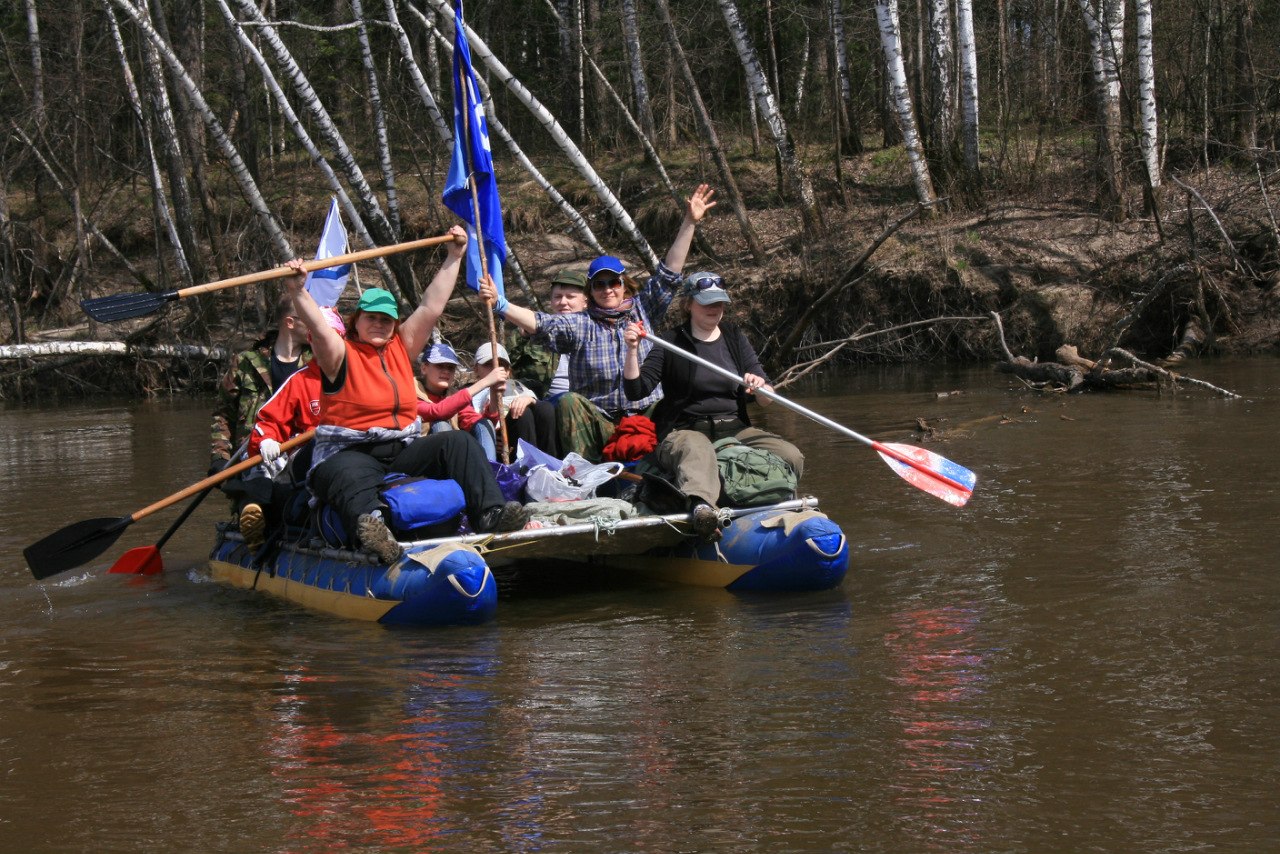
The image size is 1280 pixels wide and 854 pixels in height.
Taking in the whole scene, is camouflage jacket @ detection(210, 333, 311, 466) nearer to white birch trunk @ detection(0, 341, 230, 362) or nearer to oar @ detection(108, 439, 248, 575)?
oar @ detection(108, 439, 248, 575)

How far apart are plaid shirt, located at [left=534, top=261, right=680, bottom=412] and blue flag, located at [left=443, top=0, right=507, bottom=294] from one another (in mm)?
375

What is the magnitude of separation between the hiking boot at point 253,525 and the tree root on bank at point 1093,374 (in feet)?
29.0

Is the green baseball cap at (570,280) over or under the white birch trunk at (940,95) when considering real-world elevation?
under

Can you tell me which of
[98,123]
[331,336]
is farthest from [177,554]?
[98,123]

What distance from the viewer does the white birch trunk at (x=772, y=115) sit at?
17.6 metres

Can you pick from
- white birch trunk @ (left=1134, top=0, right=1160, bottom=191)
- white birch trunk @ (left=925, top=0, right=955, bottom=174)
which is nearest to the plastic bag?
white birch trunk @ (left=1134, top=0, right=1160, bottom=191)

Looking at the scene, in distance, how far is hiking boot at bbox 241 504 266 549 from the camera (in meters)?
7.18

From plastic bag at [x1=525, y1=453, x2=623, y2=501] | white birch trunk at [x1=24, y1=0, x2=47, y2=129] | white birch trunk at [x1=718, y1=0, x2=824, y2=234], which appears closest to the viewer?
plastic bag at [x1=525, y1=453, x2=623, y2=501]

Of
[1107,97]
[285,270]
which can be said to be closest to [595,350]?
[285,270]

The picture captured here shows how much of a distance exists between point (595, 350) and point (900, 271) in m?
11.4

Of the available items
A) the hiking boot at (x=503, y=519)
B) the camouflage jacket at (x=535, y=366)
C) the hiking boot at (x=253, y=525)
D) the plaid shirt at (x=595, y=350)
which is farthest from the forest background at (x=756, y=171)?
the hiking boot at (x=503, y=519)

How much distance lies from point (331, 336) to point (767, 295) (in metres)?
13.2

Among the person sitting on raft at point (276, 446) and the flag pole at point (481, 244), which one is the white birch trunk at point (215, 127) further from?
the person sitting on raft at point (276, 446)

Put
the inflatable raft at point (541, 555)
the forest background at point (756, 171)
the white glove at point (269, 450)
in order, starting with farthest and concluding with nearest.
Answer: the forest background at point (756, 171)
the white glove at point (269, 450)
the inflatable raft at point (541, 555)
